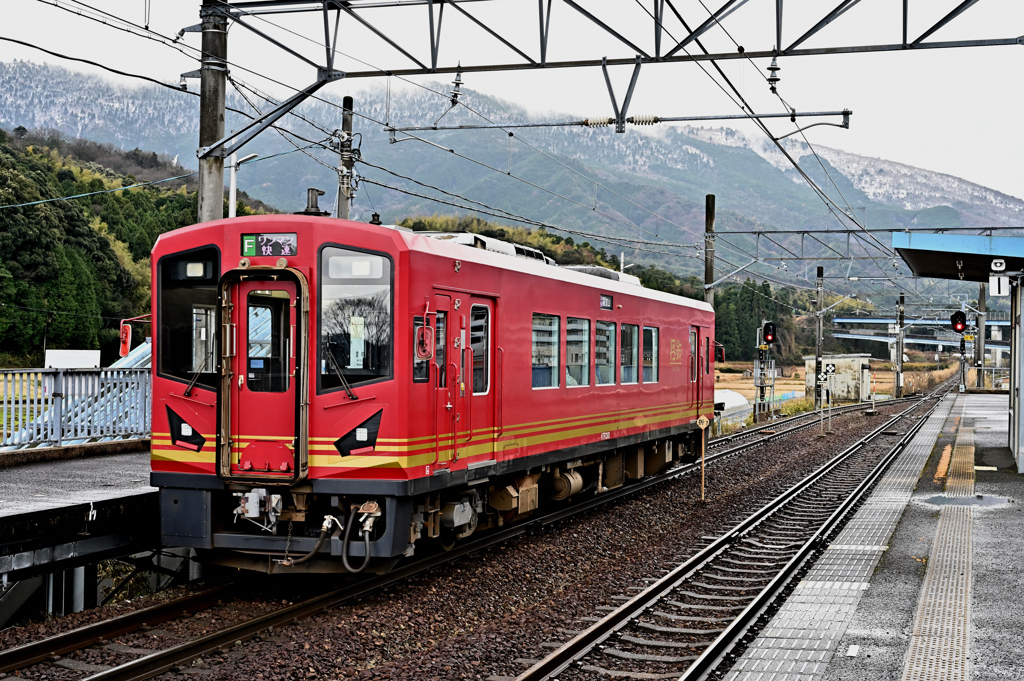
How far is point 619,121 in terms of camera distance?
14.5 m

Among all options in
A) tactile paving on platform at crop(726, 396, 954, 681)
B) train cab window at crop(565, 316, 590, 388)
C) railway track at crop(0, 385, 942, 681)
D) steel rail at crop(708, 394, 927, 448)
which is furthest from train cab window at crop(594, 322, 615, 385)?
steel rail at crop(708, 394, 927, 448)

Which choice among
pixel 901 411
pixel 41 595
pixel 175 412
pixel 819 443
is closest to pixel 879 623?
pixel 175 412

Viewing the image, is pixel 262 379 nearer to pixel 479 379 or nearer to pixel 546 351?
pixel 479 379

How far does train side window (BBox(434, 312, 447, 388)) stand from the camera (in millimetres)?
9203

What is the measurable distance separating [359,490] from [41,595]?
4182 millimetres

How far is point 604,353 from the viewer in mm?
13820

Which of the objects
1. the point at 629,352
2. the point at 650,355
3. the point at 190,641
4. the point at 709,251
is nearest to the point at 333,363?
the point at 190,641

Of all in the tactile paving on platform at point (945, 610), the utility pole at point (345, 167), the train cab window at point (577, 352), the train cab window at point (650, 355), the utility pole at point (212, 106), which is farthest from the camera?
the utility pole at point (345, 167)

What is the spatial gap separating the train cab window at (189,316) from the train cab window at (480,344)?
252 centimetres

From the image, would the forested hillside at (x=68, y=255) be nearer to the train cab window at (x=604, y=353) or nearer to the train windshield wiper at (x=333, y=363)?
the train cab window at (x=604, y=353)

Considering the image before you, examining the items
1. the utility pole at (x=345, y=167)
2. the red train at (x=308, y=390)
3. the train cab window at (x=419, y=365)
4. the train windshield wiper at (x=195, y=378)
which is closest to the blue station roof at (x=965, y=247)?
the utility pole at (x=345, y=167)

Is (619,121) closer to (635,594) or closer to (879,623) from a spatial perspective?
(635,594)

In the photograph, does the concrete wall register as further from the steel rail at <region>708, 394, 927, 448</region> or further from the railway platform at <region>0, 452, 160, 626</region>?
the railway platform at <region>0, 452, 160, 626</region>

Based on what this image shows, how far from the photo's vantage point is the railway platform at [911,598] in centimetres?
679
